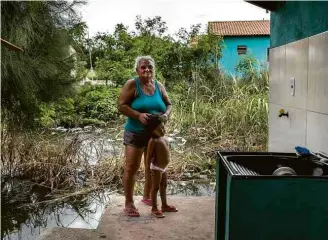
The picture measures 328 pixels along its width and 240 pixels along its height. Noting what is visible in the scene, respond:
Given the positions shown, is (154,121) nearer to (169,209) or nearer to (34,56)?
(169,209)

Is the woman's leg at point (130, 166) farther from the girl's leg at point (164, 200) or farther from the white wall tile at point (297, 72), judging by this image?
the white wall tile at point (297, 72)

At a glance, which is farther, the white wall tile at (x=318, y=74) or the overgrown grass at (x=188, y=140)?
the overgrown grass at (x=188, y=140)

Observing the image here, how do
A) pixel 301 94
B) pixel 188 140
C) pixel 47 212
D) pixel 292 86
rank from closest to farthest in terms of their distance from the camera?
pixel 301 94
pixel 292 86
pixel 47 212
pixel 188 140

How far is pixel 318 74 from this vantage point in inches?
84.4

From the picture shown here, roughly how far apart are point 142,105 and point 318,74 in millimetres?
1525

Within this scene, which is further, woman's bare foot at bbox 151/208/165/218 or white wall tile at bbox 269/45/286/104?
woman's bare foot at bbox 151/208/165/218

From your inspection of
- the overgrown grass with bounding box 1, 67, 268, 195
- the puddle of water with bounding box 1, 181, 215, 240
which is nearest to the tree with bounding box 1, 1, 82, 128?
the overgrown grass with bounding box 1, 67, 268, 195

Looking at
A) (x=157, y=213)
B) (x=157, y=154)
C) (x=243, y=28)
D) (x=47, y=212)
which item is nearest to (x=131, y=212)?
(x=157, y=213)

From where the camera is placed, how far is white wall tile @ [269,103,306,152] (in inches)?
96.3

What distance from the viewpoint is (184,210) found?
337 centimetres

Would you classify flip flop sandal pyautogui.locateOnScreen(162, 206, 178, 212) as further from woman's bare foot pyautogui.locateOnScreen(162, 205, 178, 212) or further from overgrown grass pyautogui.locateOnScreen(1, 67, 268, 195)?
overgrown grass pyautogui.locateOnScreen(1, 67, 268, 195)

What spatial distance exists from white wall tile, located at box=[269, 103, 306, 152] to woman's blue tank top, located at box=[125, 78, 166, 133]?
3.21 ft

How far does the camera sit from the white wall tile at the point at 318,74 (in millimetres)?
2033

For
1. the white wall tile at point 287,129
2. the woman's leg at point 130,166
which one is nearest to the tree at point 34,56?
the woman's leg at point 130,166
